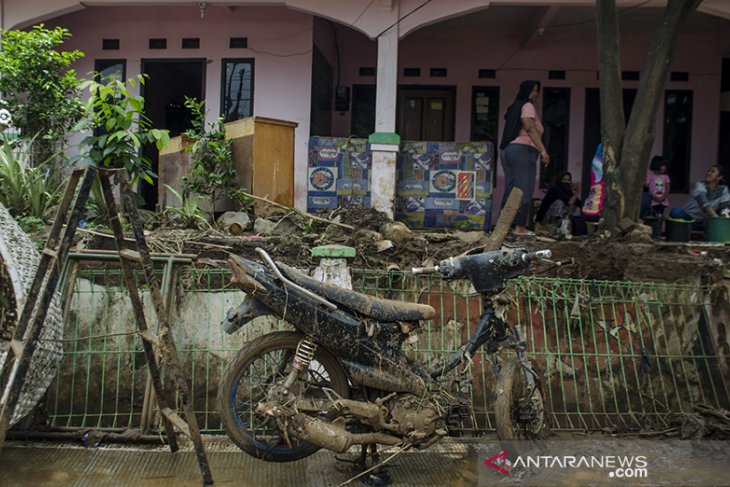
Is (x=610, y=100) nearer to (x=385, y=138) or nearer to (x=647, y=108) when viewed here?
(x=647, y=108)

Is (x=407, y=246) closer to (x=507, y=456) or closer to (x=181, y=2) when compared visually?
(x=507, y=456)

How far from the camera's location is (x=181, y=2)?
360 inches

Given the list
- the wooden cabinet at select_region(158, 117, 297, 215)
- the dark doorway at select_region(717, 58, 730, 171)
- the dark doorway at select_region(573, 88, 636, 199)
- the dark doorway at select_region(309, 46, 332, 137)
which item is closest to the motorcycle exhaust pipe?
the wooden cabinet at select_region(158, 117, 297, 215)

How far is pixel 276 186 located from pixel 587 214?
3943mm

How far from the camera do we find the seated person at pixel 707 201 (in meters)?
8.34

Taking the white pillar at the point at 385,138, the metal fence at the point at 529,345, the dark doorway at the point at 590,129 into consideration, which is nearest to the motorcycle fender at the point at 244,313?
the metal fence at the point at 529,345

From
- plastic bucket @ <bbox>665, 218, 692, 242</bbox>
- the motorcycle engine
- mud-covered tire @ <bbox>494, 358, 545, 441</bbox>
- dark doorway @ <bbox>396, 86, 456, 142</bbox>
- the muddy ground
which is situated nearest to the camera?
the motorcycle engine

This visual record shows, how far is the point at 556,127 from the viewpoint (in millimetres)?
10977

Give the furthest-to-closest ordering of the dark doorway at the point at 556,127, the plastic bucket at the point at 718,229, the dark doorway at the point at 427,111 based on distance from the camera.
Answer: the dark doorway at the point at 427,111 → the dark doorway at the point at 556,127 → the plastic bucket at the point at 718,229

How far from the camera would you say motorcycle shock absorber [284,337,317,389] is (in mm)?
3406

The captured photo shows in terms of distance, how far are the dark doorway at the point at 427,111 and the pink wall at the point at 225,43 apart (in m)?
2.06

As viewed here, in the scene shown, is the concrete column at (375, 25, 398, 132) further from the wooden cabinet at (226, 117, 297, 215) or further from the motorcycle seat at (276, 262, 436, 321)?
the motorcycle seat at (276, 262, 436, 321)

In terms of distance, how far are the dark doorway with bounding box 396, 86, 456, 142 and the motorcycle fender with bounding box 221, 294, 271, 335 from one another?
8.12 m

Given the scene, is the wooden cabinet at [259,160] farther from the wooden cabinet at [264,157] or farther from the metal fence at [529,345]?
the metal fence at [529,345]
